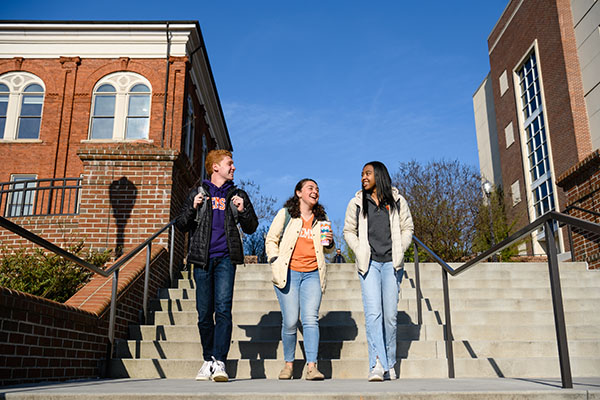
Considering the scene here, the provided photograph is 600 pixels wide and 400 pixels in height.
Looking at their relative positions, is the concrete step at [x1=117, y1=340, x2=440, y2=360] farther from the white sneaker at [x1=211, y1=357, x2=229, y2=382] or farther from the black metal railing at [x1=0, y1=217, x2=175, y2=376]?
the white sneaker at [x1=211, y1=357, x2=229, y2=382]

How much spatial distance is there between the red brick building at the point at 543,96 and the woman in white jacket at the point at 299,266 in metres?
13.4

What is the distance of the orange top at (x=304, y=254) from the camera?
4.32m

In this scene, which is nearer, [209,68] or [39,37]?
[39,37]

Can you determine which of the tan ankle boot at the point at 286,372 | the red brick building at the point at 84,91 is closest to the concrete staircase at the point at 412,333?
the tan ankle boot at the point at 286,372

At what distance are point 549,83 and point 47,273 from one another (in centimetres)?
2231

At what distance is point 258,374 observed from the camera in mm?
4605

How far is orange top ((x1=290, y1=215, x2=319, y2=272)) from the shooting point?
432 cm

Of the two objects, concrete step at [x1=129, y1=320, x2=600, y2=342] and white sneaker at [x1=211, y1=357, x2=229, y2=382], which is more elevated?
concrete step at [x1=129, y1=320, x2=600, y2=342]

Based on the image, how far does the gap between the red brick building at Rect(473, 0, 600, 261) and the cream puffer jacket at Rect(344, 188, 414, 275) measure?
13.0m

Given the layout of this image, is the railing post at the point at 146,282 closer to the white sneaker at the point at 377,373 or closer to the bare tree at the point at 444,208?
the white sneaker at the point at 377,373

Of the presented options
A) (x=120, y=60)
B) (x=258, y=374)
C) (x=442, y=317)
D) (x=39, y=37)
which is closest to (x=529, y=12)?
(x=120, y=60)

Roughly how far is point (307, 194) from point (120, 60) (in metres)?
17.5

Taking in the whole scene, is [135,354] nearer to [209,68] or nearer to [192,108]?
[192,108]

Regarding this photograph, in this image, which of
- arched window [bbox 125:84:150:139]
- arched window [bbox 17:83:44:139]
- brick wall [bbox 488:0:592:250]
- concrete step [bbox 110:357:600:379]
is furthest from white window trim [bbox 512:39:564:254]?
arched window [bbox 17:83:44:139]
